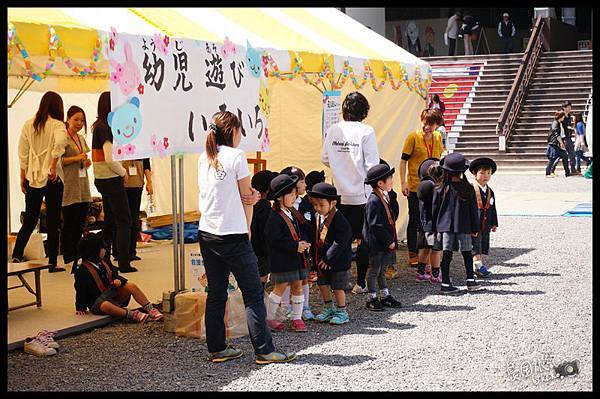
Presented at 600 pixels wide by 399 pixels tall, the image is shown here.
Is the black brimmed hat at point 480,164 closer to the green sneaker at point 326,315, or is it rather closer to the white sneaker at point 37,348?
the green sneaker at point 326,315

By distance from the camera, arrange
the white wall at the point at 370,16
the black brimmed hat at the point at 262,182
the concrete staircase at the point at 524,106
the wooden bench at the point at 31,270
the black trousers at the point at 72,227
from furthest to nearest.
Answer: the white wall at the point at 370,16
the concrete staircase at the point at 524,106
the black trousers at the point at 72,227
the black brimmed hat at the point at 262,182
the wooden bench at the point at 31,270

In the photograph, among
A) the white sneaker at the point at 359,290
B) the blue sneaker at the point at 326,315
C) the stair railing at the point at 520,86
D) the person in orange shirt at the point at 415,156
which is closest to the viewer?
the blue sneaker at the point at 326,315

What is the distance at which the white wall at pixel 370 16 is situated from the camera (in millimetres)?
30672

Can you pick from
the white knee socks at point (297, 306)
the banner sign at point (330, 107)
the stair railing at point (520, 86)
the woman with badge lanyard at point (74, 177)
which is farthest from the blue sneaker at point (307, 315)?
the stair railing at point (520, 86)

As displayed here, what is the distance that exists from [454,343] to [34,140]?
4824 mm

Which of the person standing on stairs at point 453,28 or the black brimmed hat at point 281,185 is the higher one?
the person standing on stairs at point 453,28

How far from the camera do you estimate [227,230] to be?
574 cm

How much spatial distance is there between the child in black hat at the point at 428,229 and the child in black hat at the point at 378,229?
85cm

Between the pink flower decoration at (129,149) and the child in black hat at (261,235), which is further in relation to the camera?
the child in black hat at (261,235)

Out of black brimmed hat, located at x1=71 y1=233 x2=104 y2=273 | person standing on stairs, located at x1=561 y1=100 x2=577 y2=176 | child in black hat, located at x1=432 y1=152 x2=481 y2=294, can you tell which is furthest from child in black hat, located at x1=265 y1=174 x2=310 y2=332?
person standing on stairs, located at x1=561 y1=100 x2=577 y2=176

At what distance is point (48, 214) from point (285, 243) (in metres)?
3.75

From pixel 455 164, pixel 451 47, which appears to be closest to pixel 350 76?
pixel 455 164

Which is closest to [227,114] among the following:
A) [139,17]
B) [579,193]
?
[139,17]

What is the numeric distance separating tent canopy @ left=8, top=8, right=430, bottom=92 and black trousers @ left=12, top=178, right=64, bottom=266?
1.16 meters
